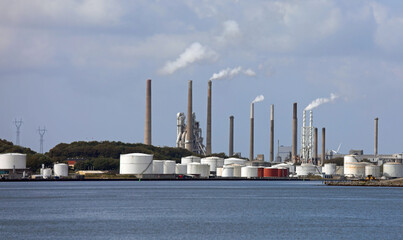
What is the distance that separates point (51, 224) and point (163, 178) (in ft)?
439

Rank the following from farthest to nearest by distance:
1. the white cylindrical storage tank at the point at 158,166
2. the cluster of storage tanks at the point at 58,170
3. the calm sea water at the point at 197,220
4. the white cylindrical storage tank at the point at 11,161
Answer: the white cylindrical storage tank at the point at 158,166 → the cluster of storage tanks at the point at 58,170 → the white cylindrical storage tank at the point at 11,161 → the calm sea water at the point at 197,220

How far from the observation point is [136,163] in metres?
→ 185

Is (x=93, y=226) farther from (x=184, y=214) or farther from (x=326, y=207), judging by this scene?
(x=326, y=207)

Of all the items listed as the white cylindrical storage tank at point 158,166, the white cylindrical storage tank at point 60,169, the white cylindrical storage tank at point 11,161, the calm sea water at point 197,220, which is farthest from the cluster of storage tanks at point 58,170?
the calm sea water at point 197,220

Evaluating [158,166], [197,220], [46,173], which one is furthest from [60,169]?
[197,220]

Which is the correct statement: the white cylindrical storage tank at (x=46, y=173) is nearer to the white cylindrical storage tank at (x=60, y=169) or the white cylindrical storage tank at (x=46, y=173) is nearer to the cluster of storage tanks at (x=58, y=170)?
the cluster of storage tanks at (x=58, y=170)

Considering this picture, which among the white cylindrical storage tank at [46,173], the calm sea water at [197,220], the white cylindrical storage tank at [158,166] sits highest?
the white cylindrical storage tank at [158,166]

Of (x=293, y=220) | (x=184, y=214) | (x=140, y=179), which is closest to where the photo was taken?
(x=293, y=220)

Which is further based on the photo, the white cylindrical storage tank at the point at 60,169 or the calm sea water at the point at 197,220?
the white cylindrical storage tank at the point at 60,169

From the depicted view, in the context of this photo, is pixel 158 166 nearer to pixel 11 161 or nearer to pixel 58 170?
pixel 58 170

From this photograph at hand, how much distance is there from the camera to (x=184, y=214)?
74.9 meters

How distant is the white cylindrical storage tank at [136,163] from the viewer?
184 m

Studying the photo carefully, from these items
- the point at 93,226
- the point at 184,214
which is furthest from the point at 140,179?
the point at 93,226

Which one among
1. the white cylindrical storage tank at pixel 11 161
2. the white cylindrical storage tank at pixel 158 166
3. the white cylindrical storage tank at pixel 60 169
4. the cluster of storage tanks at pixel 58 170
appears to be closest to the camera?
the white cylindrical storage tank at pixel 11 161
